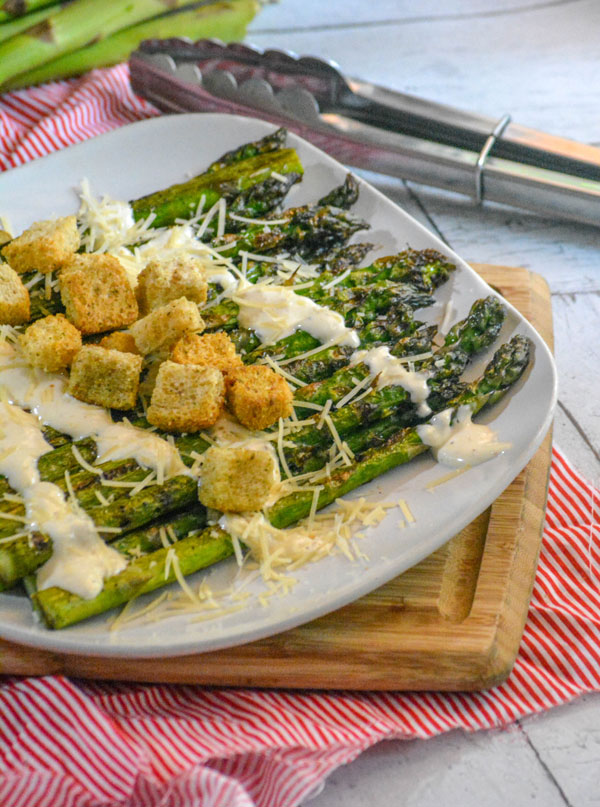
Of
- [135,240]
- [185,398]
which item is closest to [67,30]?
[135,240]

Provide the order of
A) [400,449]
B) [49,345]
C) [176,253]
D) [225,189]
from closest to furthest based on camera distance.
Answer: [400,449] < [49,345] < [176,253] < [225,189]

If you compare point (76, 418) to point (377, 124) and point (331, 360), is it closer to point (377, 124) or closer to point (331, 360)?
point (331, 360)

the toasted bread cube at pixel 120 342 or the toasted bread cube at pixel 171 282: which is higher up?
the toasted bread cube at pixel 171 282

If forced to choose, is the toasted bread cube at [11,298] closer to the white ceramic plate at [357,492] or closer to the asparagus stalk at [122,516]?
the white ceramic plate at [357,492]

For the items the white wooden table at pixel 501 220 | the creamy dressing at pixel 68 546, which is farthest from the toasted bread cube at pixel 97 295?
the white wooden table at pixel 501 220


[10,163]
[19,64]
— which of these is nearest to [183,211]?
[10,163]

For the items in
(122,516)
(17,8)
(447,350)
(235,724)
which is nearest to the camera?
(235,724)
